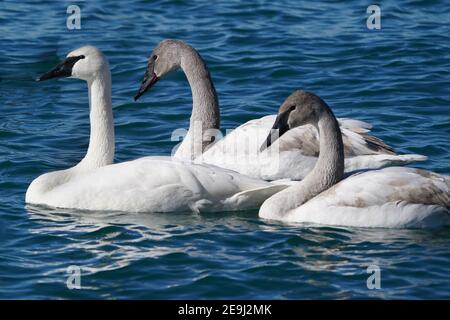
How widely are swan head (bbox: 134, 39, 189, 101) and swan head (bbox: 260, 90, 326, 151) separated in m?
2.64

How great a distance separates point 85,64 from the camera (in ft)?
38.5

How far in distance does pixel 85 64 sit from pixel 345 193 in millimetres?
2819

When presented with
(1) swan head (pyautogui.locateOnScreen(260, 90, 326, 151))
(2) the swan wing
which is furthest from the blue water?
(1) swan head (pyautogui.locateOnScreen(260, 90, 326, 151))

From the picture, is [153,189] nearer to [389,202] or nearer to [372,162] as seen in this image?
[389,202]

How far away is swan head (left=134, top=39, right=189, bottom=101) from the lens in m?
13.5

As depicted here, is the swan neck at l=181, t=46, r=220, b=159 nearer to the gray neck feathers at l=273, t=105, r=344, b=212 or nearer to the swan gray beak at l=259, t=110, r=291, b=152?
the swan gray beak at l=259, t=110, r=291, b=152

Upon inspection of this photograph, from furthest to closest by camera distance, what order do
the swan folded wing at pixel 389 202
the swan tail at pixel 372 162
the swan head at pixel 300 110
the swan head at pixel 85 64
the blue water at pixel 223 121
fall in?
the swan tail at pixel 372 162
the swan head at pixel 85 64
the swan head at pixel 300 110
the swan folded wing at pixel 389 202
the blue water at pixel 223 121

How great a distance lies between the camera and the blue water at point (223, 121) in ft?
31.2

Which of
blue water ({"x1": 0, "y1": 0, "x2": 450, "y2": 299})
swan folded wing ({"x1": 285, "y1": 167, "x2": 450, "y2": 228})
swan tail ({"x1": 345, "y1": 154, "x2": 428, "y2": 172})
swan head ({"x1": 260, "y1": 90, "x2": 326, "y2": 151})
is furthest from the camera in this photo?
swan tail ({"x1": 345, "y1": 154, "x2": 428, "y2": 172})

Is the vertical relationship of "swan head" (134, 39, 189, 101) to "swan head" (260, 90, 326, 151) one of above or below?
above

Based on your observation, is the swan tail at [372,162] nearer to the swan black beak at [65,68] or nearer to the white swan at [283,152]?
the white swan at [283,152]

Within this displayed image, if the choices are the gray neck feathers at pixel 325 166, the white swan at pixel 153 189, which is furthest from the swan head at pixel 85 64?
the gray neck feathers at pixel 325 166

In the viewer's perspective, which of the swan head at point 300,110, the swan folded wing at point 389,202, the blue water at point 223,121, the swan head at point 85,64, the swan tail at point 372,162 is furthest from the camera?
the swan tail at point 372,162

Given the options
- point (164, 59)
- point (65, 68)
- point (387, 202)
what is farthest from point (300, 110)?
point (164, 59)
